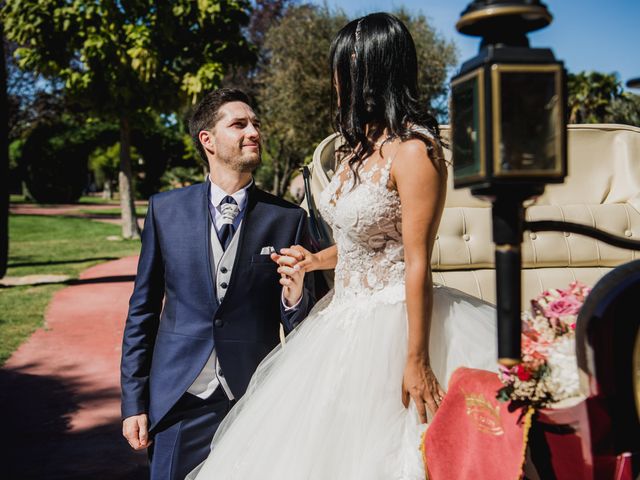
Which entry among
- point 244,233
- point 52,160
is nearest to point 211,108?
point 244,233

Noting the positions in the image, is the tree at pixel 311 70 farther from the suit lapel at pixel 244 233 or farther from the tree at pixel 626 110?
the suit lapel at pixel 244 233

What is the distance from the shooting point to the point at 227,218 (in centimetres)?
272

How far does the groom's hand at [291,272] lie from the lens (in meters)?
2.42

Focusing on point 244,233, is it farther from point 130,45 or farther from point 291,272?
point 130,45

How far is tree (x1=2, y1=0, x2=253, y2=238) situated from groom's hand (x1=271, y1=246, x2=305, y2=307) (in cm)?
1304

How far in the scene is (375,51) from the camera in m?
1.98

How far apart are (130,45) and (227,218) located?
44.6 feet

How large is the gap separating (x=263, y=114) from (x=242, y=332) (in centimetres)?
1890

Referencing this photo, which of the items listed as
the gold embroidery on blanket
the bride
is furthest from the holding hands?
the gold embroidery on blanket

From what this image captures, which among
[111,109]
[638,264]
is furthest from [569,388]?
[111,109]

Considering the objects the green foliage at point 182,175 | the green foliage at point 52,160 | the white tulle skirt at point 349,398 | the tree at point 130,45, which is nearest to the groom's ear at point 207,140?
the white tulle skirt at point 349,398

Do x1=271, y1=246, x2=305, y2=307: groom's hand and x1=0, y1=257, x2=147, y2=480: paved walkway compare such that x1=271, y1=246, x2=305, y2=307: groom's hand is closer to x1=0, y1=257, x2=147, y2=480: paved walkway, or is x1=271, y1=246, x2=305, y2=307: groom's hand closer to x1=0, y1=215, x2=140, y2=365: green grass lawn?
x1=0, y1=257, x2=147, y2=480: paved walkway

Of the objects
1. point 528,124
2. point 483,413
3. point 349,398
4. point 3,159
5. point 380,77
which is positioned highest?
point 3,159

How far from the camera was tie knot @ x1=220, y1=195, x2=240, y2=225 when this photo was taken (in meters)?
2.73
